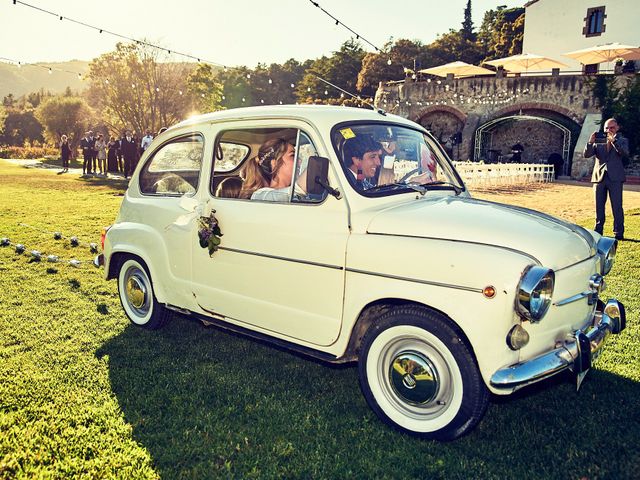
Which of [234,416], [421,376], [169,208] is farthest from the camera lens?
[169,208]

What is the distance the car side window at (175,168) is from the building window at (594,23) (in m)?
40.3

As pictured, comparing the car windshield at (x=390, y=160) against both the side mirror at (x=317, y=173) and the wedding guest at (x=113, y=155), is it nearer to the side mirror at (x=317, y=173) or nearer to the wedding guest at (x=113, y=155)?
the side mirror at (x=317, y=173)

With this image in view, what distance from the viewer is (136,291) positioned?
5297mm

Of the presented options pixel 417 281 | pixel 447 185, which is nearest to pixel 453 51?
pixel 447 185

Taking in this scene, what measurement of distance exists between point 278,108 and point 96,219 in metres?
9.26

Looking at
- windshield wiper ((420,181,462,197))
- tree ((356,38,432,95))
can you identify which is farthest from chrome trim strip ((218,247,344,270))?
tree ((356,38,432,95))

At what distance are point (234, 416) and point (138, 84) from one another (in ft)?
143

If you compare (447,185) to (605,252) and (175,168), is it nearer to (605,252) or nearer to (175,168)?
(605,252)

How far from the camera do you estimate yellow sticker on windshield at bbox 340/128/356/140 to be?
3.78 m

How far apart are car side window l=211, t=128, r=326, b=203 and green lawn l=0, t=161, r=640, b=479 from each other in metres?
1.46

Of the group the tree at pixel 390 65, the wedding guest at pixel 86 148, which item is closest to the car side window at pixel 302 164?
the wedding guest at pixel 86 148

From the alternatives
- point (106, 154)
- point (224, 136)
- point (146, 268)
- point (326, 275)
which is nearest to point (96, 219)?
point (146, 268)

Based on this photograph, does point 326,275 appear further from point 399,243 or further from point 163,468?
point 163,468

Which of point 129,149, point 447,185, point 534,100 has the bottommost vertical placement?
point 447,185
